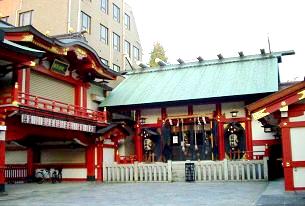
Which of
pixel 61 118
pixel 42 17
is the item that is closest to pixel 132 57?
pixel 42 17

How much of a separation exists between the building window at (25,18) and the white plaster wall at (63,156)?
13.1 metres

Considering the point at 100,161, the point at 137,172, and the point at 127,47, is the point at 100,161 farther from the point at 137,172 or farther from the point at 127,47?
the point at 127,47

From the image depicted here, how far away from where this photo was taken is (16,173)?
2169cm

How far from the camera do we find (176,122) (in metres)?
25.7

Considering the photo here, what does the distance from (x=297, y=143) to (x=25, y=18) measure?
84.8 feet

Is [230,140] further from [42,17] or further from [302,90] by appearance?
[42,17]

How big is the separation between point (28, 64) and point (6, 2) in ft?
65.2

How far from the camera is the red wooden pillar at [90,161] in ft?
71.6

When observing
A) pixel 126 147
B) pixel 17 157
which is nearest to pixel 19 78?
pixel 17 157

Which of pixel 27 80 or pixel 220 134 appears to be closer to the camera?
pixel 27 80

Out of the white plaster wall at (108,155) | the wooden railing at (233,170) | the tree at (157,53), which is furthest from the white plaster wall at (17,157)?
the tree at (157,53)

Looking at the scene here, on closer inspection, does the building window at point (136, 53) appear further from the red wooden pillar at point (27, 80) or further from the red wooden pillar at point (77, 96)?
the red wooden pillar at point (27, 80)

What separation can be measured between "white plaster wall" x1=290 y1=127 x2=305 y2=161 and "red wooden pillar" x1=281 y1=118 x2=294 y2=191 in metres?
0.13

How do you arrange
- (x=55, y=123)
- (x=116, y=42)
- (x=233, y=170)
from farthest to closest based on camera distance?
(x=116, y=42), (x=233, y=170), (x=55, y=123)
